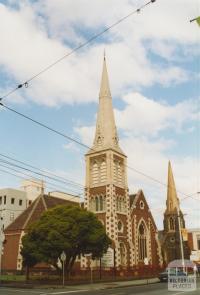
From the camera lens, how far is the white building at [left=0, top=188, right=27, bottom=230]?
8419cm

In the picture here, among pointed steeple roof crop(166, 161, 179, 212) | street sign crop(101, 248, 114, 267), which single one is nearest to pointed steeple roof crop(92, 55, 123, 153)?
street sign crop(101, 248, 114, 267)

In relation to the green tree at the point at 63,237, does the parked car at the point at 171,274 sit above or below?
below

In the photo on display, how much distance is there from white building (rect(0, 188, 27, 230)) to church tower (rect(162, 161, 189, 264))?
3314cm

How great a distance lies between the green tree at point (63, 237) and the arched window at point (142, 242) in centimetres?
2053

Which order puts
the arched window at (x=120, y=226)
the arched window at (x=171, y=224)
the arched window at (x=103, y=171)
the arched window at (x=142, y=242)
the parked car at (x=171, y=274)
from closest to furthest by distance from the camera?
the parked car at (x=171, y=274)
the arched window at (x=120, y=226)
the arched window at (x=103, y=171)
the arched window at (x=142, y=242)
the arched window at (x=171, y=224)

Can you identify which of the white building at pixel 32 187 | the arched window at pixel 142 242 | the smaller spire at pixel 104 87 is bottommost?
the arched window at pixel 142 242

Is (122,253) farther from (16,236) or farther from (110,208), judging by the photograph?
(16,236)

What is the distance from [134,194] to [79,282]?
3286 centimetres

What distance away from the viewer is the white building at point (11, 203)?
84188 mm

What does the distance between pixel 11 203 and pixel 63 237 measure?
50.5 meters

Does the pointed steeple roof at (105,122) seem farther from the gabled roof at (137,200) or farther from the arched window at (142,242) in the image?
the arched window at (142,242)

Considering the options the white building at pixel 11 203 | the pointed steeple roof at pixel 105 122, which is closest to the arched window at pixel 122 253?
the pointed steeple roof at pixel 105 122

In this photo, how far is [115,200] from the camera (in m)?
56.8

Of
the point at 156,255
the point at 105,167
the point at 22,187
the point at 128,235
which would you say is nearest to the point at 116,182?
the point at 105,167
